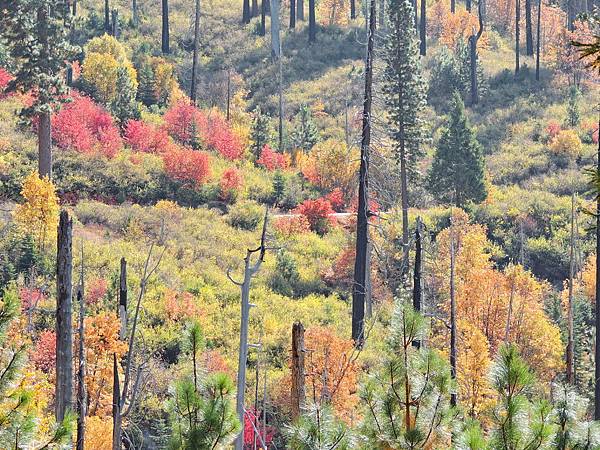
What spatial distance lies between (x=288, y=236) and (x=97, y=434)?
809 inches

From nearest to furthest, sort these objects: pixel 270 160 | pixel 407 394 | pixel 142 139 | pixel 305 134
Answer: pixel 407 394 → pixel 142 139 → pixel 270 160 → pixel 305 134

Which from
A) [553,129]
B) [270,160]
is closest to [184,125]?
[270,160]

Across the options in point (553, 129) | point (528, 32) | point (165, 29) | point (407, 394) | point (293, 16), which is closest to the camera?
point (407, 394)

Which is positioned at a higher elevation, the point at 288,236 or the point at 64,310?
the point at 288,236

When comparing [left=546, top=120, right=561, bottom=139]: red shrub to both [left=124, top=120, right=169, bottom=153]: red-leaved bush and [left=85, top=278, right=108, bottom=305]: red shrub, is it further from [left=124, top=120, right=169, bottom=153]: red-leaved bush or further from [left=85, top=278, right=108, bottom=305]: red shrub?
[left=85, top=278, right=108, bottom=305]: red shrub

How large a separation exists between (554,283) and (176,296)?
67.0 ft

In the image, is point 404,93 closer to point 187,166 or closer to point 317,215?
point 317,215

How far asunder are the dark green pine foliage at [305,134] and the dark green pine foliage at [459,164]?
9.28 m

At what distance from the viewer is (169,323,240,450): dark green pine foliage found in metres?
8.80

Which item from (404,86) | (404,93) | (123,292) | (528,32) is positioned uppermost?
(528,32)

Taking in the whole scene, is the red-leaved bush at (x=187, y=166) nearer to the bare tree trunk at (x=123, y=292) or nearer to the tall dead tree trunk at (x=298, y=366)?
the bare tree trunk at (x=123, y=292)

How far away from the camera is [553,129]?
5897cm

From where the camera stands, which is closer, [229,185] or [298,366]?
[298,366]

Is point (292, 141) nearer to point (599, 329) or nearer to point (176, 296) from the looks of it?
point (176, 296)
